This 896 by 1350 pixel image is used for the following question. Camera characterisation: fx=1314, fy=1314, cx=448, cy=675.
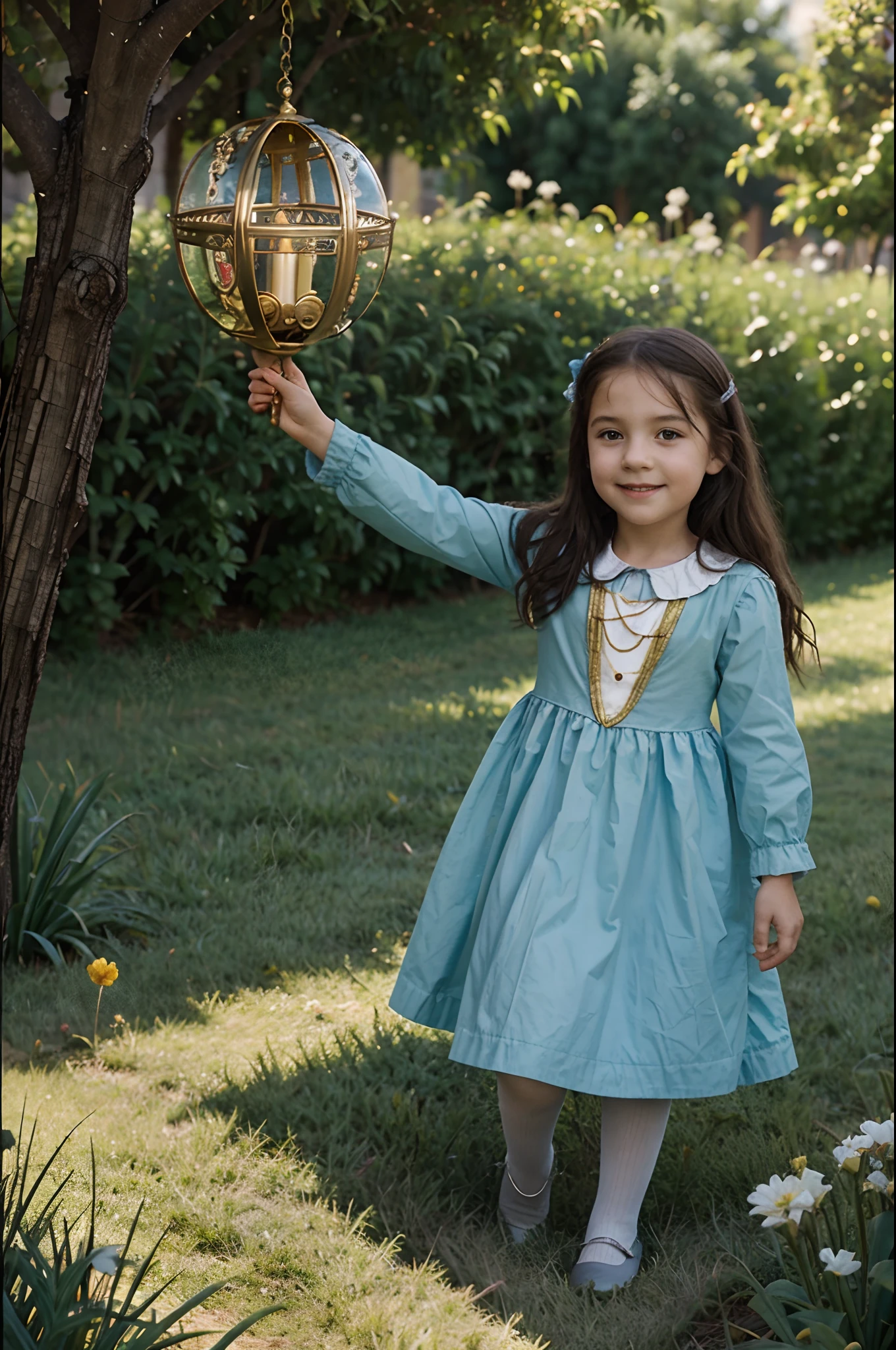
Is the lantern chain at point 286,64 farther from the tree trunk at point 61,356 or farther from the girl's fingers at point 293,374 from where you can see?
the girl's fingers at point 293,374

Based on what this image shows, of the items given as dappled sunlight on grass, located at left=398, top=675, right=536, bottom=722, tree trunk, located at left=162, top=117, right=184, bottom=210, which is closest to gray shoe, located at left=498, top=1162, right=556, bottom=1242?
dappled sunlight on grass, located at left=398, top=675, right=536, bottom=722

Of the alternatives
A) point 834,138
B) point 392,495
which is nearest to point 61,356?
point 392,495

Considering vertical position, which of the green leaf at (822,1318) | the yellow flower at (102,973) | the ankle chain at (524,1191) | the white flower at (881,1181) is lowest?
the ankle chain at (524,1191)

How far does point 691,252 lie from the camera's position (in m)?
8.22

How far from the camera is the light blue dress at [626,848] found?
1.91m

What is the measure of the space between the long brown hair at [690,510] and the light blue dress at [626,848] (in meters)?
0.05

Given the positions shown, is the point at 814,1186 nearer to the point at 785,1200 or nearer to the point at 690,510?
the point at 785,1200

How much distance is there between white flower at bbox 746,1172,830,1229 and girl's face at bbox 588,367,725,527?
956 mm

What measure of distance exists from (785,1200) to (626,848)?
23.0 inches

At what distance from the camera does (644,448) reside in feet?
6.40

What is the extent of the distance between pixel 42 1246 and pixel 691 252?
751cm

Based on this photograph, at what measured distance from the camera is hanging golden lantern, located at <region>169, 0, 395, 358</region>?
4.98 feet

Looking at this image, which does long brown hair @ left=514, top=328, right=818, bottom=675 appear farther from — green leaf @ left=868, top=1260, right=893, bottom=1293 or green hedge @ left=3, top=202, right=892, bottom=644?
green leaf @ left=868, top=1260, right=893, bottom=1293

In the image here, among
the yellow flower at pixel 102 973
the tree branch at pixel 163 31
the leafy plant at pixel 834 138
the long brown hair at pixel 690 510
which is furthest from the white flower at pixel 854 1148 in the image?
the leafy plant at pixel 834 138
